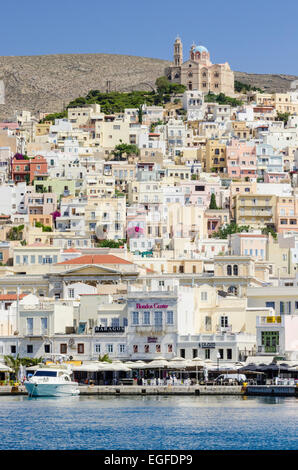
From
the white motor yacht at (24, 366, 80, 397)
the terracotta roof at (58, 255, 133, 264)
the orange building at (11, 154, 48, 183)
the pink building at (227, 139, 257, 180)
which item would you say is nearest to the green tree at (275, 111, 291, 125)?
the pink building at (227, 139, 257, 180)

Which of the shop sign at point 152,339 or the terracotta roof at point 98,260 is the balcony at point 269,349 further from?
the terracotta roof at point 98,260

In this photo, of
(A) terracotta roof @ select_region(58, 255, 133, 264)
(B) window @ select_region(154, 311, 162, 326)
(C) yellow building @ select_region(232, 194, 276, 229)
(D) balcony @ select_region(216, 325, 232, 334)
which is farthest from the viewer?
(C) yellow building @ select_region(232, 194, 276, 229)

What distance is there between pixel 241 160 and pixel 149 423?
103872 mm

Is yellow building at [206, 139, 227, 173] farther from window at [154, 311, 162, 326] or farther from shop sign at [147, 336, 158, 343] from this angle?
shop sign at [147, 336, 158, 343]

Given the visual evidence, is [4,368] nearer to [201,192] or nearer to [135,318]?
[135,318]

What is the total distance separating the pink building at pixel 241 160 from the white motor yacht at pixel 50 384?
84.7 meters

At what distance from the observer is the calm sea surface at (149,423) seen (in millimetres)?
50188

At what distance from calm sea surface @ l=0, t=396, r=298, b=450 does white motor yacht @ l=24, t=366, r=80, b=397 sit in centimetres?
97

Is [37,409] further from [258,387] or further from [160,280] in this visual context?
[160,280]

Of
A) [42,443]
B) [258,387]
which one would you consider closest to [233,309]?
[258,387]

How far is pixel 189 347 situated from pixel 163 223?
5215cm

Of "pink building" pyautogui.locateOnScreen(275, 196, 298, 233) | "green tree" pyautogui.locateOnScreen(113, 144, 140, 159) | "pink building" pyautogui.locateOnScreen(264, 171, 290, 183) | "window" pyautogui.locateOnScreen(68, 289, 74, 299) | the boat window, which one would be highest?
"green tree" pyautogui.locateOnScreen(113, 144, 140, 159)

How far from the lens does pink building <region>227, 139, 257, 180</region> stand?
156625 millimetres

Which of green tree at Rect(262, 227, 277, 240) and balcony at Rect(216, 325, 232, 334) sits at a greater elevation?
green tree at Rect(262, 227, 277, 240)
